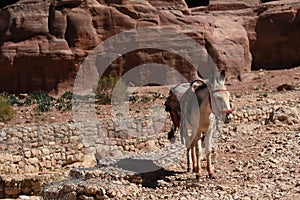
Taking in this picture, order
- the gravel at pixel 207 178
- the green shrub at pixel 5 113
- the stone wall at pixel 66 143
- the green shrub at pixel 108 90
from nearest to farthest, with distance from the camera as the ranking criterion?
the gravel at pixel 207 178 < the stone wall at pixel 66 143 < the green shrub at pixel 5 113 < the green shrub at pixel 108 90

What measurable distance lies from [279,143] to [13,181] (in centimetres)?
694

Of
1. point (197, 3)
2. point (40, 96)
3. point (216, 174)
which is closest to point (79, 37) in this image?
point (40, 96)

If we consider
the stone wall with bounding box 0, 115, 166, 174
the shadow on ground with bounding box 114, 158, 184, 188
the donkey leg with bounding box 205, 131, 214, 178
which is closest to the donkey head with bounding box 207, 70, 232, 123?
the donkey leg with bounding box 205, 131, 214, 178

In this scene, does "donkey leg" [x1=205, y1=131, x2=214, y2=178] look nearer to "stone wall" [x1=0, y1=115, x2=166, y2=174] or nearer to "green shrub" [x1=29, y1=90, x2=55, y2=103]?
"stone wall" [x1=0, y1=115, x2=166, y2=174]

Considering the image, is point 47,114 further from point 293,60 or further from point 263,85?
point 293,60

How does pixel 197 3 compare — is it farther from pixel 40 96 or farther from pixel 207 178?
pixel 207 178

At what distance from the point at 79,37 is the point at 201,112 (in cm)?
2240

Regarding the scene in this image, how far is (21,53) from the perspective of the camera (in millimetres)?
31422

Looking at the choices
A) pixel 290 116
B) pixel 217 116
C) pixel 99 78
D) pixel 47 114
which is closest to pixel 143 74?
pixel 99 78

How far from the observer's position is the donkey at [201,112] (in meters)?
10.2

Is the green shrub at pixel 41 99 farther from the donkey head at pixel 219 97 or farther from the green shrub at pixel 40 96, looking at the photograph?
the donkey head at pixel 219 97

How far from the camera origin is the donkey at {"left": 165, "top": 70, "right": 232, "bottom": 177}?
1021 cm

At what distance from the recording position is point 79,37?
32281 mm

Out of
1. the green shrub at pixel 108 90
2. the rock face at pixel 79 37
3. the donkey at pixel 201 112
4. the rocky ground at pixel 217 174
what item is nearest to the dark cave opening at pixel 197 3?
the rock face at pixel 79 37
